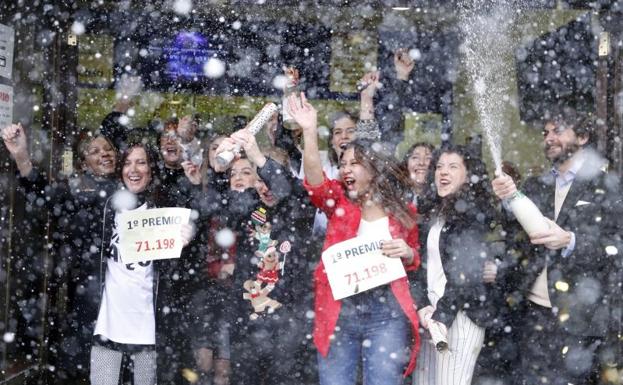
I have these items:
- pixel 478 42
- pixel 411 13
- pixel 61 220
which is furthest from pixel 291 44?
pixel 61 220

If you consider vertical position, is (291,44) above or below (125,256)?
above

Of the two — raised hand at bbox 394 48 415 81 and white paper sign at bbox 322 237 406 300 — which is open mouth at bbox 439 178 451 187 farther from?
raised hand at bbox 394 48 415 81

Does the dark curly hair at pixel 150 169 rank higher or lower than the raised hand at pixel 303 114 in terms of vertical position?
lower

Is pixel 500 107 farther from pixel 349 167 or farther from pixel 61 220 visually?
pixel 61 220

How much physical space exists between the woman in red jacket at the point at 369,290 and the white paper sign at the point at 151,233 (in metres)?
0.92

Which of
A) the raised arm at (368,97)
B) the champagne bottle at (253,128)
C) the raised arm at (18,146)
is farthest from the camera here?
the raised arm at (368,97)

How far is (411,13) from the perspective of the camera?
6703mm

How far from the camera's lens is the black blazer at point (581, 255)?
4355 millimetres

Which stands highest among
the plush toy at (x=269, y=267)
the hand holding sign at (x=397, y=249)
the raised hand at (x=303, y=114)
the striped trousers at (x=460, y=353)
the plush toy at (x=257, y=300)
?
the raised hand at (x=303, y=114)

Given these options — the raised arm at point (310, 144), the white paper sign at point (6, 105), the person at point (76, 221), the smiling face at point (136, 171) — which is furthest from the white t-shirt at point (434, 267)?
the white paper sign at point (6, 105)

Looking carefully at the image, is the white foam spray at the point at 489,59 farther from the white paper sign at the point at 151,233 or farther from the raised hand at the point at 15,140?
the raised hand at the point at 15,140

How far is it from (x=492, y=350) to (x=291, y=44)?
3663 mm

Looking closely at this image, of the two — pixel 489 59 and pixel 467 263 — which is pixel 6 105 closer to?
pixel 467 263

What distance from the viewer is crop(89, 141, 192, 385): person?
459 centimetres
